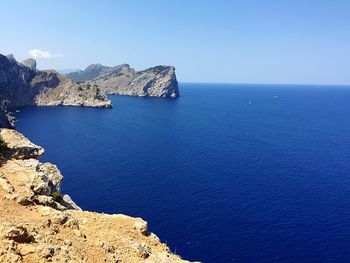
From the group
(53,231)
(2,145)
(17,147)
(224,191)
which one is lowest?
(224,191)

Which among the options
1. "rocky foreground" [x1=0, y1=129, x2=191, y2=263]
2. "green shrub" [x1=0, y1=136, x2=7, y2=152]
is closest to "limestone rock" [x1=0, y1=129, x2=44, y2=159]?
"green shrub" [x1=0, y1=136, x2=7, y2=152]

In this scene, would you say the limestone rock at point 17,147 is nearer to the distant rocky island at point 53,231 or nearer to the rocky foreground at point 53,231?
the distant rocky island at point 53,231

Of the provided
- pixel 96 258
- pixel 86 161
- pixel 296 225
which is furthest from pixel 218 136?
pixel 96 258

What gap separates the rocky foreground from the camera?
826 inches

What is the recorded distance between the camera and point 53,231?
24.5m

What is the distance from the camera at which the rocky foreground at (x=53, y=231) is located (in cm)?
2097

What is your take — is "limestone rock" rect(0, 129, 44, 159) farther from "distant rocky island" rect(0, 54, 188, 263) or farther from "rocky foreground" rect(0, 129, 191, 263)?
"rocky foreground" rect(0, 129, 191, 263)

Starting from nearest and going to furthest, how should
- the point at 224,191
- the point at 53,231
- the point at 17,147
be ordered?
the point at 53,231
the point at 17,147
the point at 224,191

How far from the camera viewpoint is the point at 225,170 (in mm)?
131875

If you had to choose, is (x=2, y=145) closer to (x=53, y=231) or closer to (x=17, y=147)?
(x=17, y=147)

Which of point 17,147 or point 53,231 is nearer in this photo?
point 53,231

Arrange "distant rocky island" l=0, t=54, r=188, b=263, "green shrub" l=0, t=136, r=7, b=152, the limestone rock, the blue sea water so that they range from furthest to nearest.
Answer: the blue sea water < the limestone rock < "green shrub" l=0, t=136, r=7, b=152 < "distant rocky island" l=0, t=54, r=188, b=263

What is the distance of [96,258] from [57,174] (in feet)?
64.3

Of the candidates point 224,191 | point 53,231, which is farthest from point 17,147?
point 224,191
